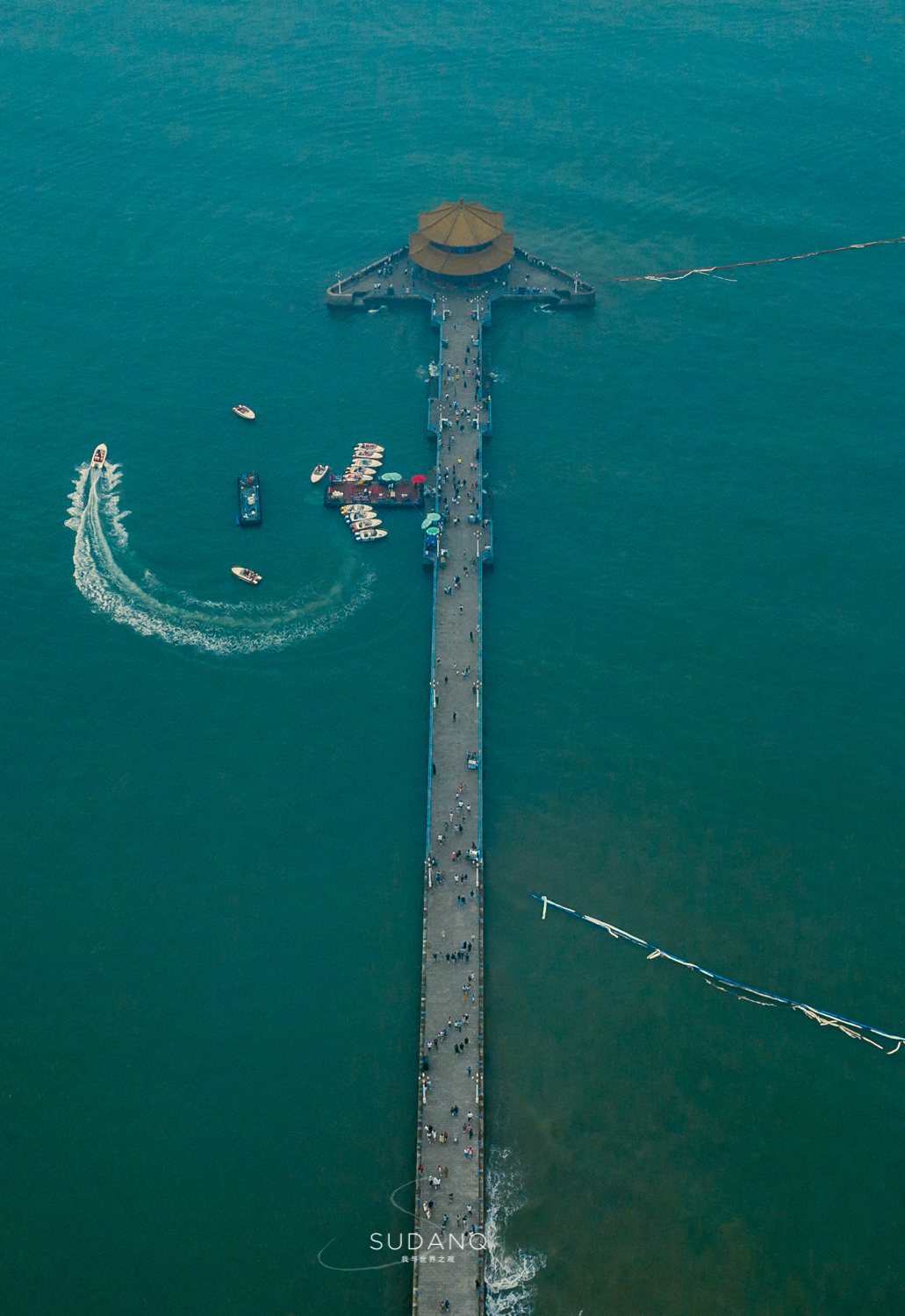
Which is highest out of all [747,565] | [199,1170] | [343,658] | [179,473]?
[179,473]

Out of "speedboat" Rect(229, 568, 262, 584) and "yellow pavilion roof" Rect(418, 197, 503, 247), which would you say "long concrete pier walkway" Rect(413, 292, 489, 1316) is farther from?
"yellow pavilion roof" Rect(418, 197, 503, 247)

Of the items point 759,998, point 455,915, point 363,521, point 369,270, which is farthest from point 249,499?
point 759,998

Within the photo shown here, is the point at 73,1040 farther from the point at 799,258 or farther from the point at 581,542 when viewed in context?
the point at 799,258

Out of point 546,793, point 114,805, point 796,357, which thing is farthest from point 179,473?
point 796,357

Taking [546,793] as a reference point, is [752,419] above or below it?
above

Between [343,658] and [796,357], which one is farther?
[796,357]

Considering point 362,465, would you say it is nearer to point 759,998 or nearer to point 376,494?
point 376,494

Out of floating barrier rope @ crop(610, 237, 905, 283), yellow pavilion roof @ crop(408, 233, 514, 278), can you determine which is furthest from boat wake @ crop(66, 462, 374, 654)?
floating barrier rope @ crop(610, 237, 905, 283)

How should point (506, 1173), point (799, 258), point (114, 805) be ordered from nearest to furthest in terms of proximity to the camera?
point (506, 1173) → point (114, 805) → point (799, 258)
